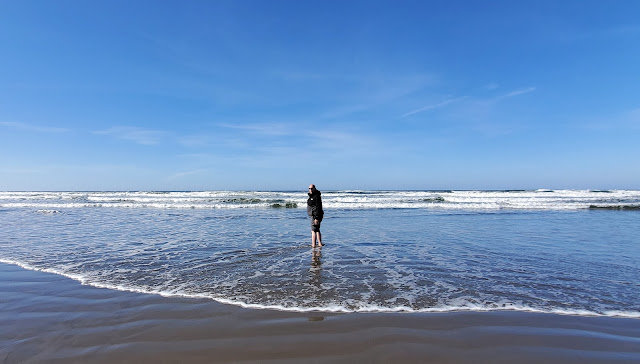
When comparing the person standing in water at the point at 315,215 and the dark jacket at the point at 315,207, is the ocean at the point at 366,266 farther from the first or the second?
the dark jacket at the point at 315,207

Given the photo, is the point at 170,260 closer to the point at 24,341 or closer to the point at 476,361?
the point at 24,341

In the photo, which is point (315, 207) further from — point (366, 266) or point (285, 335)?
point (285, 335)

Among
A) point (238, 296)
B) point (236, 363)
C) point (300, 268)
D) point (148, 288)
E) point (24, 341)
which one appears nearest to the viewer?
point (236, 363)

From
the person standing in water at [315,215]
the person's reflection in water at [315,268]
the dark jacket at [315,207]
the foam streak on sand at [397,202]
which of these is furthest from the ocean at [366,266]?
the foam streak on sand at [397,202]

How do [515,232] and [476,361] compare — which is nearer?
[476,361]

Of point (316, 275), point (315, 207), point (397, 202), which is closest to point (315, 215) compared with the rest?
point (315, 207)

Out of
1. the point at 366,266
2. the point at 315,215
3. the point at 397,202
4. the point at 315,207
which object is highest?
the point at 315,207

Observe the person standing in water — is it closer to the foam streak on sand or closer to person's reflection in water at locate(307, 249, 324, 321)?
person's reflection in water at locate(307, 249, 324, 321)

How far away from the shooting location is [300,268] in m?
8.00

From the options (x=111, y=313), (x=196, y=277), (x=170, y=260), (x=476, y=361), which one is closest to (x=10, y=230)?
(x=170, y=260)

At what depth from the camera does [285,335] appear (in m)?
4.21

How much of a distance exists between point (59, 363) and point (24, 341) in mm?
941

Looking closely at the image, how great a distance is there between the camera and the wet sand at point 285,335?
367cm

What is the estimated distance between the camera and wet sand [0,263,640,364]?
367cm
